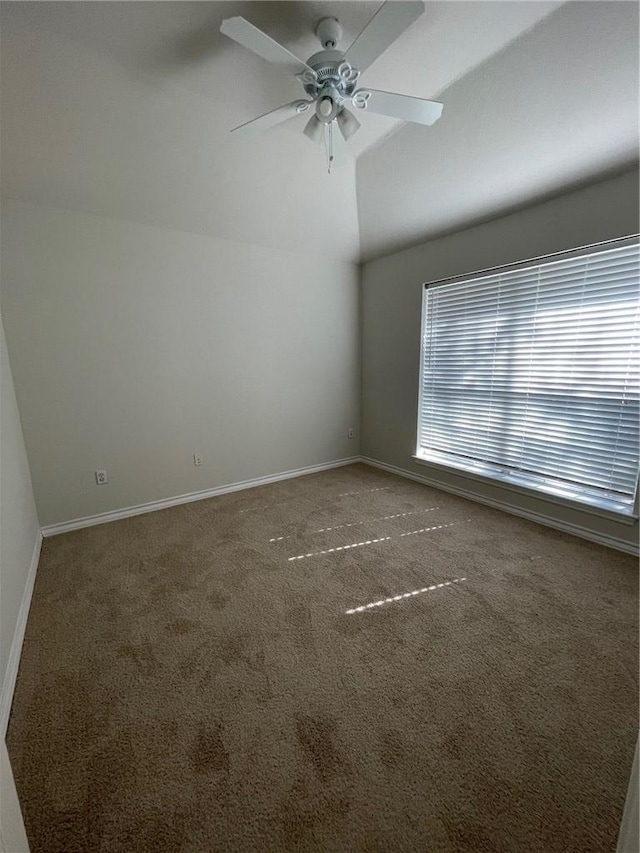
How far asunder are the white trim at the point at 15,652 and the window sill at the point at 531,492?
10.3ft

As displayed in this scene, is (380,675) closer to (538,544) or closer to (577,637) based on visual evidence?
(577,637)

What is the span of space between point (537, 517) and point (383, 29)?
9.86ft

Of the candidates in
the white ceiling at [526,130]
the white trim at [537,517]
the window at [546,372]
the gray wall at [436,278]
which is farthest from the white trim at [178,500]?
the white ceiling at [526,130]

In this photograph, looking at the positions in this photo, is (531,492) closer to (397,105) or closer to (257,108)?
(397,105)

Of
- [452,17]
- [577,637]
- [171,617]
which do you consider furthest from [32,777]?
[452,17]

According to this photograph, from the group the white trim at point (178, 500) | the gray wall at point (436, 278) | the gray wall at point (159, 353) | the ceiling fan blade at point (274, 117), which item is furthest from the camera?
the white trim at point (178, 500)

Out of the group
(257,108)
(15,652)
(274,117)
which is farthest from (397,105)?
(15,652)

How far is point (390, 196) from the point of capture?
109 inches

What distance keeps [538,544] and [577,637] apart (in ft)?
2.81

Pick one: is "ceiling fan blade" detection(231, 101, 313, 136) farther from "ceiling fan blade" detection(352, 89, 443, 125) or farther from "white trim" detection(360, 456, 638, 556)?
"white trim" detection(360, 456, 638, 556)

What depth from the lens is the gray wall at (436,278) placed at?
2.20m

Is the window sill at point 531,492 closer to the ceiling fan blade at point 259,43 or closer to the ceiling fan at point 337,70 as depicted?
the ceiling fan at point 337,70

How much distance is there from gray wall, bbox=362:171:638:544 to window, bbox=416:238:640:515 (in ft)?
0.37

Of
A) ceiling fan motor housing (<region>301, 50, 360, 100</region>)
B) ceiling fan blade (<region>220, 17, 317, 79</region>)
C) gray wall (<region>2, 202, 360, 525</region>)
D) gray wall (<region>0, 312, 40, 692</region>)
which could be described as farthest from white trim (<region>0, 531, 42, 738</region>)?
ceiling fan motor housing (<region>301, 50, 360, 100</region>)
